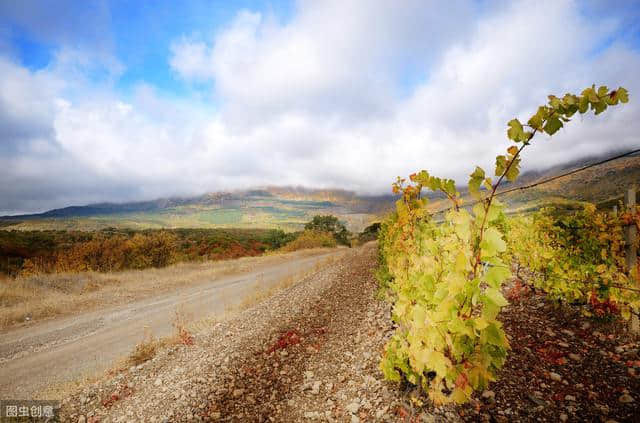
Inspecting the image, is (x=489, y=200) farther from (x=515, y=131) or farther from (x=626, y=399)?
(x=626, y=399)

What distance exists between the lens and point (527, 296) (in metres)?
8.24

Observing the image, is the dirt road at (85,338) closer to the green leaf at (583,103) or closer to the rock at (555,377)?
the rock at (555,377)

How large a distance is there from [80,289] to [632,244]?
2057 cm

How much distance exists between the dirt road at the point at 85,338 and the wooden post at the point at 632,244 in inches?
430

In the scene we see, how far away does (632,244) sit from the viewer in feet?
18.3

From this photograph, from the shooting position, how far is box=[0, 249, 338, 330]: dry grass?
12141 millimetres

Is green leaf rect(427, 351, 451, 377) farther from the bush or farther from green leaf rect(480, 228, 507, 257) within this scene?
the bush

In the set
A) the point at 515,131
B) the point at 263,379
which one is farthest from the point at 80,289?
the point at 515,131

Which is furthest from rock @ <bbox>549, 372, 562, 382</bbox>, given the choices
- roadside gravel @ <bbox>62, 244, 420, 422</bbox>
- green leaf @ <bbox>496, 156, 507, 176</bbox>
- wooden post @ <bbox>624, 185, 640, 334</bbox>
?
green leaf @ <bbox>496, 156, 507, 176</bbox>

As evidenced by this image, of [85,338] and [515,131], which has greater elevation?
[515,131]

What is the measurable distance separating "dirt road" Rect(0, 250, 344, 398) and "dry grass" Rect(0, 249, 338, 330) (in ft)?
3.83

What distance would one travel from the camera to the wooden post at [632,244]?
17.9 feet

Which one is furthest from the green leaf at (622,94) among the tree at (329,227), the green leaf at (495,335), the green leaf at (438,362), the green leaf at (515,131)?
the tree at (329,227)

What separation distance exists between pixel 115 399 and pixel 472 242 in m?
6.52
